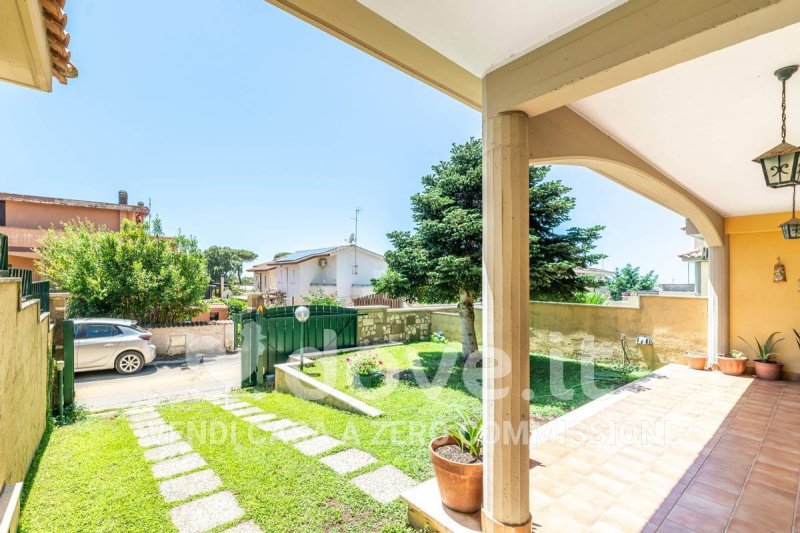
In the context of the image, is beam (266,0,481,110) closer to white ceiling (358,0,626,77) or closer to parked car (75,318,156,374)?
Answer: white ceiling (358,0,626,77)

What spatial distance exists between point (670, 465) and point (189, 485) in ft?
14.9

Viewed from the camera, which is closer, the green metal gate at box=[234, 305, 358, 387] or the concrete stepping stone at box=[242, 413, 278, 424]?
the concrete stepping stone at box=[242, 413, 278, 424]

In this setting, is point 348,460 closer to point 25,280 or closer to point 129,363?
point 25,280

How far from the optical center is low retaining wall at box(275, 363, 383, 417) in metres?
5.08

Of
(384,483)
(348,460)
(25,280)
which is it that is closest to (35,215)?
(25,280)

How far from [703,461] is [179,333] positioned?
12516mm

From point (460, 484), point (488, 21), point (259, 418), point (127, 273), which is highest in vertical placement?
point (488, 21)

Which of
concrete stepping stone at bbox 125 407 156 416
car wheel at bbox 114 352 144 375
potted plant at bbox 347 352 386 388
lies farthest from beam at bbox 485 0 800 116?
car wheel at bbox 114 352 144 375

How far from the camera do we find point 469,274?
284 inches

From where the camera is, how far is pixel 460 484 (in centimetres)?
245

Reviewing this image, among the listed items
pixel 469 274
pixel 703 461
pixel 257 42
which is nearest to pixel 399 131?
pixel 257 42

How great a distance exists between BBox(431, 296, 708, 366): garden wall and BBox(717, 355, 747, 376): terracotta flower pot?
708 mm

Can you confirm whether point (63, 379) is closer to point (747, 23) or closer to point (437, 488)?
point (437, 488)

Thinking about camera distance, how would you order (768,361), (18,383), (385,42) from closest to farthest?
(385,42) → (18,383) → (768,361)
